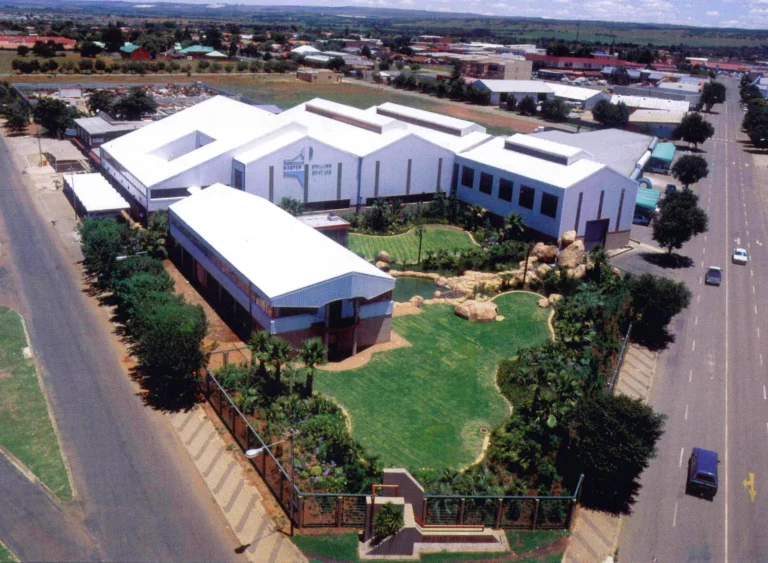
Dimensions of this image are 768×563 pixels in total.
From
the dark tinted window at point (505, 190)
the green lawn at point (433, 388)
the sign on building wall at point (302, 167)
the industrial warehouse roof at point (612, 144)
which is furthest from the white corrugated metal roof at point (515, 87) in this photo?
the green lawn at point (433, 388)

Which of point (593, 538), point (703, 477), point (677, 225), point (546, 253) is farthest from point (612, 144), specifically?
point (593, 538)

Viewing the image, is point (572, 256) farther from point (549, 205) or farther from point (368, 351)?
point (368, 351)

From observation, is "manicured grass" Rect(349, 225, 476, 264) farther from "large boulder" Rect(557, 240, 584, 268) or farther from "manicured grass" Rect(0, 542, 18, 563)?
"manicured grass" Rect(0, 542, 18, 563)

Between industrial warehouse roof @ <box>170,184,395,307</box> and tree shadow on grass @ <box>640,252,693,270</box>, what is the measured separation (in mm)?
33545

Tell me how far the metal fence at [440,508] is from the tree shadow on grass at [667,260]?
132 ft

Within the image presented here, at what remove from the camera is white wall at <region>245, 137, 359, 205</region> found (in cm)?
6819

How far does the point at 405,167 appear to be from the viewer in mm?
76562

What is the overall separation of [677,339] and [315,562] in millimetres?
34886

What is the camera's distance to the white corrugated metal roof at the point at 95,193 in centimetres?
6750

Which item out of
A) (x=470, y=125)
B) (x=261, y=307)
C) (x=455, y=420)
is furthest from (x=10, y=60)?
(x=455, y=420)

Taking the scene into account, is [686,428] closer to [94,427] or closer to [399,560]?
[399,560]

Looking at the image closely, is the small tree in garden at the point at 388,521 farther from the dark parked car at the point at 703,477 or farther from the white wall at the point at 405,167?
the white wall at the point at 405,167

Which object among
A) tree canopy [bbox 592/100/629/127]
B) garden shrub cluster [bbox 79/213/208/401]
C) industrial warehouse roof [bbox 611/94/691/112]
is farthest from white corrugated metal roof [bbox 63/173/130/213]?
industrial warehouse roof [bbox 611/94/691/112]

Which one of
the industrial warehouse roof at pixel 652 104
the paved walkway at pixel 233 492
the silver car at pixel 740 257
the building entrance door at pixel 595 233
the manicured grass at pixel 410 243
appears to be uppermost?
the industrial warehouse roof at pixel 652 104
